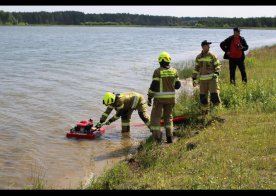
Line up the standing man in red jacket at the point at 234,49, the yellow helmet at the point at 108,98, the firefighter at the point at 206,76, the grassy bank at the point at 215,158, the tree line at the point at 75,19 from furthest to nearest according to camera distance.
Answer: the tree line at the point at 75,19 < the standing man in red jacket at the point at 234,49 < the firefighter at the point at 206,76 < the yellow helmet at the point at 108,98 < the grassy bank at the point at 215,158

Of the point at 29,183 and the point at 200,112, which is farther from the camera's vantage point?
the point at 200,112

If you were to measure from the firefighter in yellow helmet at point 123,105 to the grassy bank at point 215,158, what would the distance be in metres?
1.03

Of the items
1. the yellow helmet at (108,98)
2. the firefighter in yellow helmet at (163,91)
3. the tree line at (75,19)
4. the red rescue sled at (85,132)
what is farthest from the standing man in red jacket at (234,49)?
the tree line at (75,19)

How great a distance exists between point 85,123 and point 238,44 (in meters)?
4.97

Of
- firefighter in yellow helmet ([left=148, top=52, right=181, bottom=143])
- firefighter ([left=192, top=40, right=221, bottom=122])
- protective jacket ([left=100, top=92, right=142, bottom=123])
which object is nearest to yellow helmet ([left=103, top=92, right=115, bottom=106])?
protective jacket ([left=100, top=92, right=142, bottom=123])

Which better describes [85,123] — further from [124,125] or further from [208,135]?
[208,135]

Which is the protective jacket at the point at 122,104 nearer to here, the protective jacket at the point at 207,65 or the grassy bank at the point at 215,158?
the grassy bank at the point at 215,158

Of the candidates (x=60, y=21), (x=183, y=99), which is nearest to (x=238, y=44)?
(x=183, y=99)

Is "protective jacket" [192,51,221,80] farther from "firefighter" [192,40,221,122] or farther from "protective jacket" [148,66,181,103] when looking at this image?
"protective jacket" [148,66,181,103]

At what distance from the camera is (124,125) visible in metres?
9.71

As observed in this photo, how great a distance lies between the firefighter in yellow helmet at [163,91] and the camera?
24.7ft

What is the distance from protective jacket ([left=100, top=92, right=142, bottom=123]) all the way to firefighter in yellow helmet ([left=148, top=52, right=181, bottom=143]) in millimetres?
950

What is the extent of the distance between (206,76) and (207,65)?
267mm

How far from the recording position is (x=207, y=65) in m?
9.28
